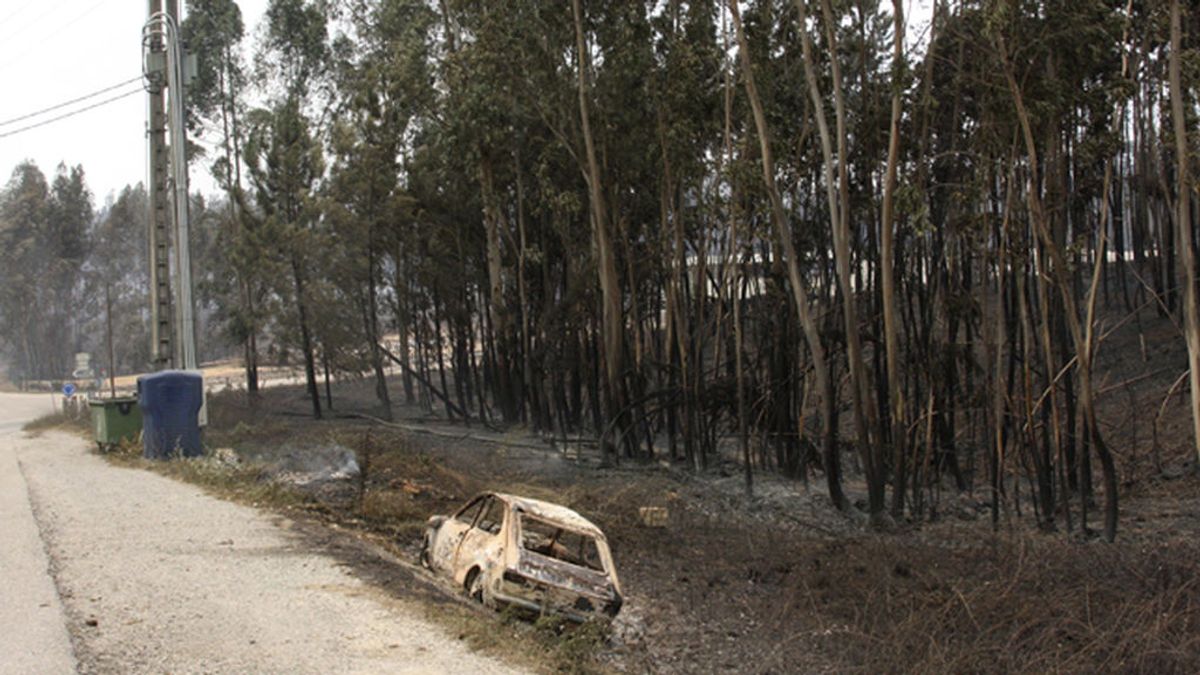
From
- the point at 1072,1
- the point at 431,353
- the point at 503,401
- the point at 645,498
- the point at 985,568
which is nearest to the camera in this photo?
the point at 985,568

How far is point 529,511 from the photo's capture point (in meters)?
10.4

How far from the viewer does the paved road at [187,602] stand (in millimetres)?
7371

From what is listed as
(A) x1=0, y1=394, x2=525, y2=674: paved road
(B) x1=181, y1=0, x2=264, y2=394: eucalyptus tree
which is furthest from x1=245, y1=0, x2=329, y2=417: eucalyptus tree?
(A) x1=0, y1=394, x2=525, y2=674: paved road

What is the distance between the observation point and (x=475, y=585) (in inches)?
417

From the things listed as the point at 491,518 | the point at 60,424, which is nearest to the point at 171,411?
the point at 491,518

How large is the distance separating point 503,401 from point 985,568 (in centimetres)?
2133

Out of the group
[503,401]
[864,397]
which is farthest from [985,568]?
[503,401]

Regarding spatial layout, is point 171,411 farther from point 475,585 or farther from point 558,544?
point 475,585

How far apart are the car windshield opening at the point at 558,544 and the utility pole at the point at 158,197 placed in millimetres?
11050

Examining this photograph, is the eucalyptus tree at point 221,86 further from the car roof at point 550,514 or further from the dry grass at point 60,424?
the car roof at point 550,514

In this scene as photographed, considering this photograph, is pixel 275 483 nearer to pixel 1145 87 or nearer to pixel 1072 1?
pixel 1072 1

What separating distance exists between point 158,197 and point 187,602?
1469 cm

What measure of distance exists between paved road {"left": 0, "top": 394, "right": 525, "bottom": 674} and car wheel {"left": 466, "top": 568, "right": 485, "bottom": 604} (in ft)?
3.85

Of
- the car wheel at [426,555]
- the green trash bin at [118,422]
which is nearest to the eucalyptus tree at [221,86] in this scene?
the green trash bin at [118,422]
